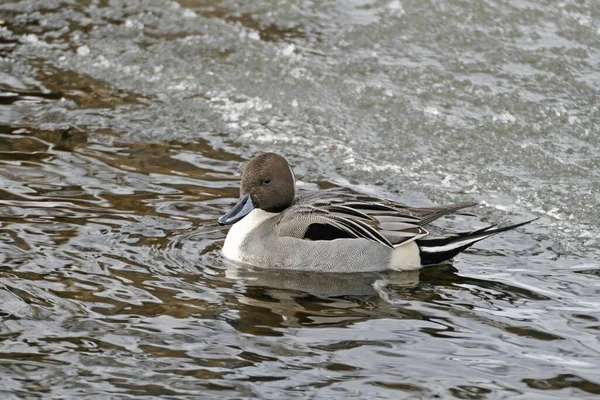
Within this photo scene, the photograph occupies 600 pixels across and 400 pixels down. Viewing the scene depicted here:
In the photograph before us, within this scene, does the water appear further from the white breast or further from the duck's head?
the duck's head

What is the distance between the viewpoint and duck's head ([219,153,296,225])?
7.27 m

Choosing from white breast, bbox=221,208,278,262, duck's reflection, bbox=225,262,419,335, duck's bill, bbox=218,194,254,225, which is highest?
duck's bill, bbox=218,194,254,225

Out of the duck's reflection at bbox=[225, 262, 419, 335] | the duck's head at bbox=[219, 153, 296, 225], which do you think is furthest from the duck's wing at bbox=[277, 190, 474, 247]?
the duck's reflection at bbox=[225, 262, 419, 335]

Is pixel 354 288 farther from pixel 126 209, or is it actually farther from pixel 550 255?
pixel 126 209

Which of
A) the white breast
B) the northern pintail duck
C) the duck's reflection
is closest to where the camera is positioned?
the duck's reflection

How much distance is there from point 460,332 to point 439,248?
1185 millimetres

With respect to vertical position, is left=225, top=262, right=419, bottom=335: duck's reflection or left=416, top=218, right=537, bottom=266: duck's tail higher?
left=416, top=218, right=537, bottom=266: duck's tail

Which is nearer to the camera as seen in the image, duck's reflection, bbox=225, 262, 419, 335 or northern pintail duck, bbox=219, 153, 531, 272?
duck's reflection, bbox=225, 262, 419, 335

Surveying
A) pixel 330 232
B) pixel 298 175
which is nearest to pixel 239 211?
pixel 330 232

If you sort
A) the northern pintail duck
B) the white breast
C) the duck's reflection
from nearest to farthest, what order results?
the duck's reflection → the northern pintail duck → the white breast

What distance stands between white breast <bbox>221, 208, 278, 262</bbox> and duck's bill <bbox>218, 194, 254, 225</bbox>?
0.11 meters

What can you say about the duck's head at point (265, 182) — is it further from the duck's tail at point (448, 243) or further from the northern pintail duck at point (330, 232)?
the duck's tail at point (448, 243)

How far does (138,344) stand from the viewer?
221 inches

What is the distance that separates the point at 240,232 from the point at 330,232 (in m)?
0.64
